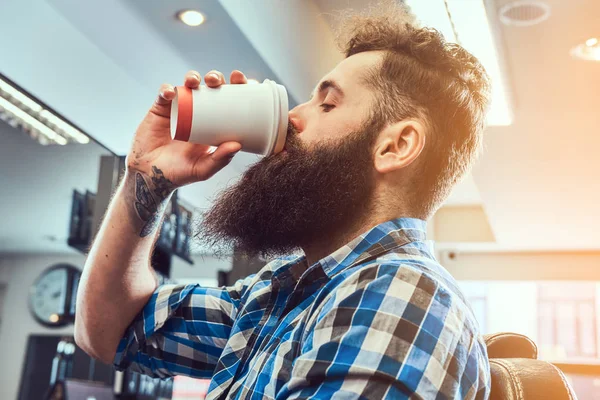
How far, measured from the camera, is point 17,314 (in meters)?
4.09

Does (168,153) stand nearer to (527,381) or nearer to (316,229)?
(316,229)

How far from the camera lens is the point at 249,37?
8.58 feet

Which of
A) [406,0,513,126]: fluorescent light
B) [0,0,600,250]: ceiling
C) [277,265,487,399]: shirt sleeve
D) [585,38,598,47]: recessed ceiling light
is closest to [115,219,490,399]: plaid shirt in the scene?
[277,265,487,399]: shirt sleeve

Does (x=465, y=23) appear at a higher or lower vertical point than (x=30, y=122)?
higher

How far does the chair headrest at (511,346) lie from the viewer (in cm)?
101

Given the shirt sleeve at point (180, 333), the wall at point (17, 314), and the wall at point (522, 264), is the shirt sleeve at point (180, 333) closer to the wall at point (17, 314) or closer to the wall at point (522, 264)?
the wall at point (17, 314)

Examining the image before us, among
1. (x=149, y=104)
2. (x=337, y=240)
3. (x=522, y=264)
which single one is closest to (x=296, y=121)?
(x=337, y=240)

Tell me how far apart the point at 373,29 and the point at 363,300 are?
0.65m

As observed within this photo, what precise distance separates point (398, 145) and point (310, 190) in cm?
15

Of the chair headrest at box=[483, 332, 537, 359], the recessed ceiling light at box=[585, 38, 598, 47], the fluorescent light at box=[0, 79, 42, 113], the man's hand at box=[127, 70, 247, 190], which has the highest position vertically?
the recessed ceiling light at box=[585, 38, 598, 47]

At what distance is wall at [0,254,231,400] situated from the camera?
13.1 feet

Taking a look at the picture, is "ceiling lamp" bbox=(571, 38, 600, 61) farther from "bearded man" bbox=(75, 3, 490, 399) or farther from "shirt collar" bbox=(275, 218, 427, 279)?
"shirt collar" bbox=(275, 218, 427, 279)

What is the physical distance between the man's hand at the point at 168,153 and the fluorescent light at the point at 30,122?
196 cm

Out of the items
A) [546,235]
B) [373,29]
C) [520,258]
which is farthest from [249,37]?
[520,258]
